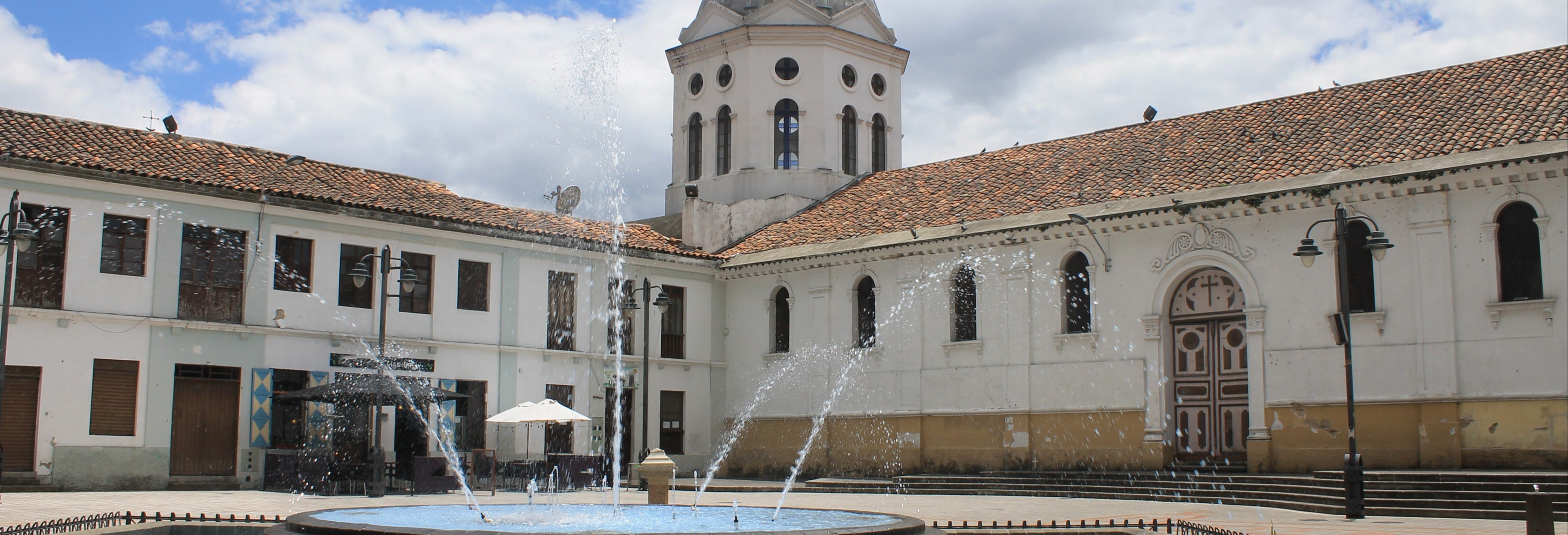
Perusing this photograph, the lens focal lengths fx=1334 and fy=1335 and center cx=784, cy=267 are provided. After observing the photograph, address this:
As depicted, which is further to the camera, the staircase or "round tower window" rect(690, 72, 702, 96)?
"round tower window" rect(690, 72, 702, 96)

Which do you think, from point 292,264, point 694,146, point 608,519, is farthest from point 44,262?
point 694,146

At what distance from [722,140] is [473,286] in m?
9.52

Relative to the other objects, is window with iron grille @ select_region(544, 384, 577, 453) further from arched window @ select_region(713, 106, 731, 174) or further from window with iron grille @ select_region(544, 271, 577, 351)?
arched window @ select_region(713, 106, 731, 174)

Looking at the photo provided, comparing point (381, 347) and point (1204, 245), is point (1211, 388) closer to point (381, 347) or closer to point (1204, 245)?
point (1204, 245)

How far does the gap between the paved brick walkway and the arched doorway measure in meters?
2.52

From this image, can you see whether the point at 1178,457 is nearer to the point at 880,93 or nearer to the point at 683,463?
the point at 683,463

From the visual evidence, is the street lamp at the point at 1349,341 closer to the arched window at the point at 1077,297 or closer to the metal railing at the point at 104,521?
the arched window at the point at 1077,297

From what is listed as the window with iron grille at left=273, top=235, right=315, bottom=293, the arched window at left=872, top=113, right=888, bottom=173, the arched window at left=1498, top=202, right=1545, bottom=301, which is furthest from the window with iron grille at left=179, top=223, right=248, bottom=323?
the arched window at left=1498, top=202, right=1545, bottom=301

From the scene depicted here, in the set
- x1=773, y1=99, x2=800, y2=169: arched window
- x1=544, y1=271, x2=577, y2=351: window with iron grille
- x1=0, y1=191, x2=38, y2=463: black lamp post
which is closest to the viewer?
x1=0, y1=191, x2=38, y2=463: black lamp post

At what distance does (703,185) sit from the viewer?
32.9 meters

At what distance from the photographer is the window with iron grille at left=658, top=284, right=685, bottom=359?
1097 inches

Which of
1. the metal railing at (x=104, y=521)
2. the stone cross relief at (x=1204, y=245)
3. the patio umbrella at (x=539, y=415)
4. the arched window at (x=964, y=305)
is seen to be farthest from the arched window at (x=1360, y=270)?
the metal railing at (x=104, y=521)

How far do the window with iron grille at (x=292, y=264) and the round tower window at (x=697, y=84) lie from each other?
12811 mm

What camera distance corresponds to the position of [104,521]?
1225cm
